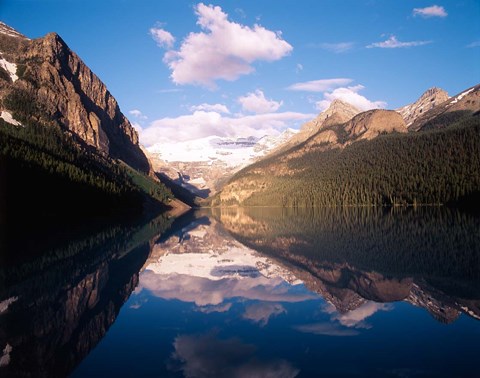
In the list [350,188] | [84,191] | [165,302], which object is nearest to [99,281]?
[165,302]

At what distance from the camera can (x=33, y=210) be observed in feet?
258

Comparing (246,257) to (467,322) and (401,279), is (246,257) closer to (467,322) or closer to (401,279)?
(401,279)

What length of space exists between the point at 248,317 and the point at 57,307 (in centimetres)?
753

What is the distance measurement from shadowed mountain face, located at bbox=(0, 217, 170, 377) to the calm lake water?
0.06m

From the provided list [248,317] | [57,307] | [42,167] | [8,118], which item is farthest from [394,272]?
[8,118]

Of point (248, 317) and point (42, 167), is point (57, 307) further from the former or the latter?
point (42, 167)

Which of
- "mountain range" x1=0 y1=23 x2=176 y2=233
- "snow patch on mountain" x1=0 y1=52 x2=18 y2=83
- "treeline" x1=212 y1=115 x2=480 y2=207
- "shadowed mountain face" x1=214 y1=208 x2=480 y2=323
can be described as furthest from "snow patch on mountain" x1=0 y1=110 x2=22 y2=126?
"shadowed mountain face" x1=214 y1=208 x2=480 y2=323

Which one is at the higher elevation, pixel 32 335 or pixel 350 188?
pixel 350 188

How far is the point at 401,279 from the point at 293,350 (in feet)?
32.5

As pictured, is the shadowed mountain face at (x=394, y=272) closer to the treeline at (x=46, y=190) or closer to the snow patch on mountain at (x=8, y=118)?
the treeline at (x=46, y=190)

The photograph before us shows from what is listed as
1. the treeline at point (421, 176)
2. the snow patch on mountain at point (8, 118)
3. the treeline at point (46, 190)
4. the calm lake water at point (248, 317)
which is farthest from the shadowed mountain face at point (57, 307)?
the snow patch on mountain at point (8, 118)

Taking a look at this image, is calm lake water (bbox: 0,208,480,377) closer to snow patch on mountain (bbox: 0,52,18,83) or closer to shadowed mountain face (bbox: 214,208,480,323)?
shadowed mountain face (bbox: 214,208,480,323)

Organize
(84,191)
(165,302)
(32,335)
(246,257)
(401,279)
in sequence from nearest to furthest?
(32,335)
(165,302)
(401,279)
(246,257)
(84,191)

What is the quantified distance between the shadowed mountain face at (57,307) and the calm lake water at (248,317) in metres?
0.06
